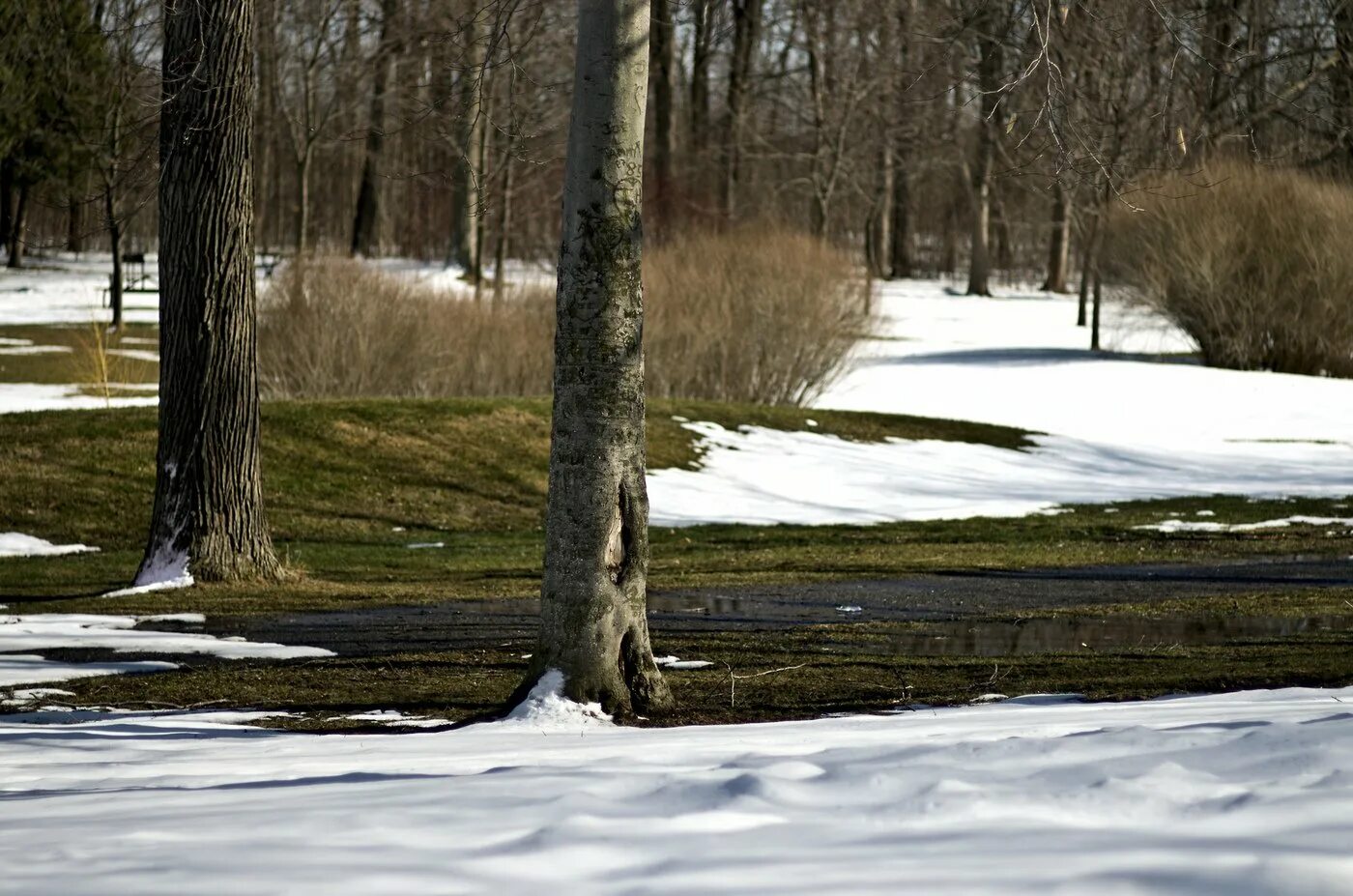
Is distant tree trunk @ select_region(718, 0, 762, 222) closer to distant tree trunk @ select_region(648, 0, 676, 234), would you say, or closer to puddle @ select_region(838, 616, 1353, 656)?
distant tree trunk @ select_region(648, 0, 676, 234)

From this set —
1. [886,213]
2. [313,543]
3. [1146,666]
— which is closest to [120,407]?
[313,543]

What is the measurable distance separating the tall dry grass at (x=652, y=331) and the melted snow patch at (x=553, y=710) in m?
15.3

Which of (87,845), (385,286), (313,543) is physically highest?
(385,286)

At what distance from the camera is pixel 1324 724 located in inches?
177

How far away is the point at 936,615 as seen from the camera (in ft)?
32.8

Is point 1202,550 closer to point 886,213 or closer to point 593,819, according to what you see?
point 593,819

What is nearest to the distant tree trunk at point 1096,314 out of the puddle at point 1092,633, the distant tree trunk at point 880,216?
the distant tree trunk at point 880,216

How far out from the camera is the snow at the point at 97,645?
791cm

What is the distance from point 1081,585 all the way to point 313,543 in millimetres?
6499

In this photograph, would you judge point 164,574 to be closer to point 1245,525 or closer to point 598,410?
point 598,410

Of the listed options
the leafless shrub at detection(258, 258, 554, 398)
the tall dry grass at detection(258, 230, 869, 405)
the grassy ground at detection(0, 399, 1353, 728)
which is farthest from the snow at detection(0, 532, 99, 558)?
the tall dry grass at detection(258, 230, 869, 405)

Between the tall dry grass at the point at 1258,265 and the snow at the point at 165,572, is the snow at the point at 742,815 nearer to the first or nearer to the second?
the snow at the point at 165,572

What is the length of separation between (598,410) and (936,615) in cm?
416

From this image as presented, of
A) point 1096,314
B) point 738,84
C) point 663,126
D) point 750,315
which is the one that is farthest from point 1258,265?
point 663,126
